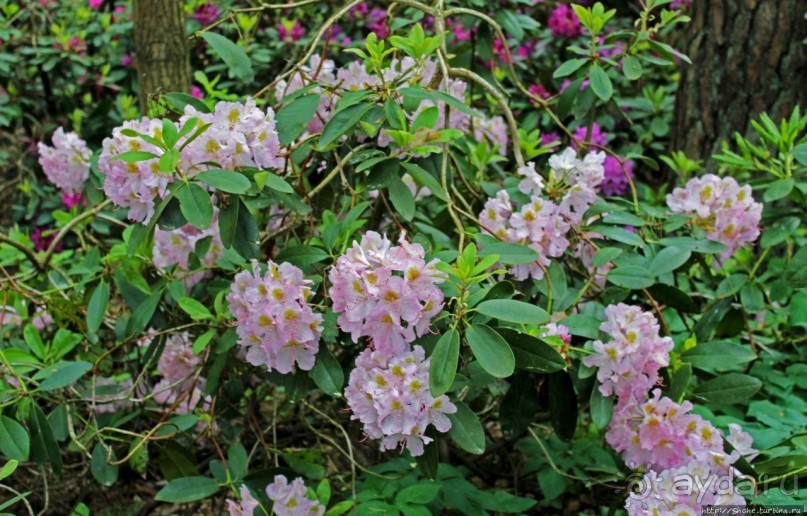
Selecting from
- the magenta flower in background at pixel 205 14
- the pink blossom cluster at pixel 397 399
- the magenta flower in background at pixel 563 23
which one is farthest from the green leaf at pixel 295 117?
the magenta flower in background at pixel 205 14

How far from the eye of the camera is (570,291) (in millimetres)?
1783

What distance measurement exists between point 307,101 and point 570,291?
681 mm

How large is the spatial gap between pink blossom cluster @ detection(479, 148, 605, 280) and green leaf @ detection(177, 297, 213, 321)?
0.61m

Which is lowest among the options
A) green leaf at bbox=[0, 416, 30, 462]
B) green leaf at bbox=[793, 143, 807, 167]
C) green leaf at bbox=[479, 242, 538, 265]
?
green leaf at bbox=[0, 416, 30, 462]

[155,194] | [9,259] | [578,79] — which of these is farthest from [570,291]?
[9,259]

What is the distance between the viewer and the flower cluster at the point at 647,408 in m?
1.53

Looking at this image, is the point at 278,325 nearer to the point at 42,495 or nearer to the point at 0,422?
the point at 0,422

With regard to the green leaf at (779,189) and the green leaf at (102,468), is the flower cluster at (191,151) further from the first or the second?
the green leaf at (779,189)

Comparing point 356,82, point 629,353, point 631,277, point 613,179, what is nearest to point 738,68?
point 613,179

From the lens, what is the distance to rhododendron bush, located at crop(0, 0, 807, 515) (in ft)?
4.64

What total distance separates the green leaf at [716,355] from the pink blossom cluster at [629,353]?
0.53 feet

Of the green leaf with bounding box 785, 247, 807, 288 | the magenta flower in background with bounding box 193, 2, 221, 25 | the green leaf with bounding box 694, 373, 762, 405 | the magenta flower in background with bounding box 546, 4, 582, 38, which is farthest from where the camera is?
the magenta flower in background with bounding box 193, 2, 221, 25

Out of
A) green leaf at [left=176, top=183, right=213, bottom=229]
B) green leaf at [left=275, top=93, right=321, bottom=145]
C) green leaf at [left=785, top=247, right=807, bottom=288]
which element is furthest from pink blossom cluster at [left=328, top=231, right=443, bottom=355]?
green leaf at [left=785, top=247, right=807, bottom=288]

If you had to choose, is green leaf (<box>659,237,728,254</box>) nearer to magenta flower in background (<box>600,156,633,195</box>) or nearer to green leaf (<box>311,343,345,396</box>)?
green leaf (<box>311,343,345,396</box>)
